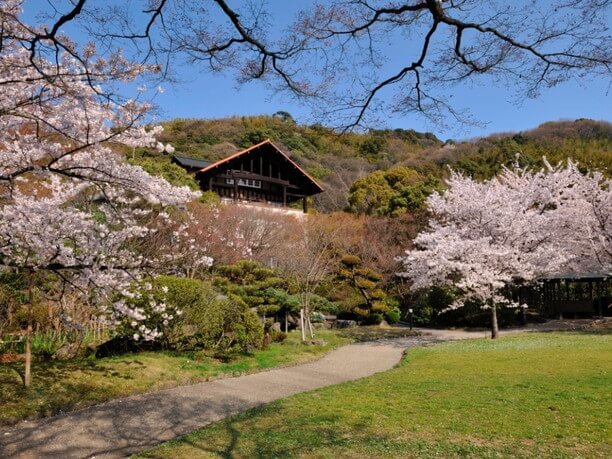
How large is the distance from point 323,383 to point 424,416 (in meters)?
3.11

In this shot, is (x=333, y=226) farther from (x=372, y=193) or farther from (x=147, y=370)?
(x=147, y=370)

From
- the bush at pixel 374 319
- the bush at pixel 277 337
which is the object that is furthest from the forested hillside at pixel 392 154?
the bush at pixel 277 337

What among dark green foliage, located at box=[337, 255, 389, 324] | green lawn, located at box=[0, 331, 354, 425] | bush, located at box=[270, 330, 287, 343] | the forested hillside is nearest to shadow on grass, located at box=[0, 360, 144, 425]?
green lawn, located at box=[0, 331, 354, 425]

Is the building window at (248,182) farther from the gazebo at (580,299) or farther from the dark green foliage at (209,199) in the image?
the gazebo at (580,299)

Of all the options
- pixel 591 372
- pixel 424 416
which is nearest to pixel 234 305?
pixel 424 416

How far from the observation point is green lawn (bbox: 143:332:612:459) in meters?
4.39

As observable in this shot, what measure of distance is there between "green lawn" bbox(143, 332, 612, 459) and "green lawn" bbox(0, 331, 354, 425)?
7.17 ft

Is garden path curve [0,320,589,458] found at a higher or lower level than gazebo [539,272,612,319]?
lower

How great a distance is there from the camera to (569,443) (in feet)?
14.5

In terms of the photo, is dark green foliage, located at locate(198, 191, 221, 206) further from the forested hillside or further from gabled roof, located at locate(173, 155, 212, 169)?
gabled roof, located at locate(173, 155, 212, 169)

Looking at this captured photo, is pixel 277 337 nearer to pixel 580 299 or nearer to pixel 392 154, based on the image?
pixel 580 299

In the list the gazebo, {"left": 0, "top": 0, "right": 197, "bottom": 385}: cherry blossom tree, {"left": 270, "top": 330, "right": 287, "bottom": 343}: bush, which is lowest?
{"left": 270, "top": 330, "right": 287, "bottom": 343}: bush

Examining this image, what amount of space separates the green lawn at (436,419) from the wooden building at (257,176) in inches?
790

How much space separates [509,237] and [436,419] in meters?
12.2
